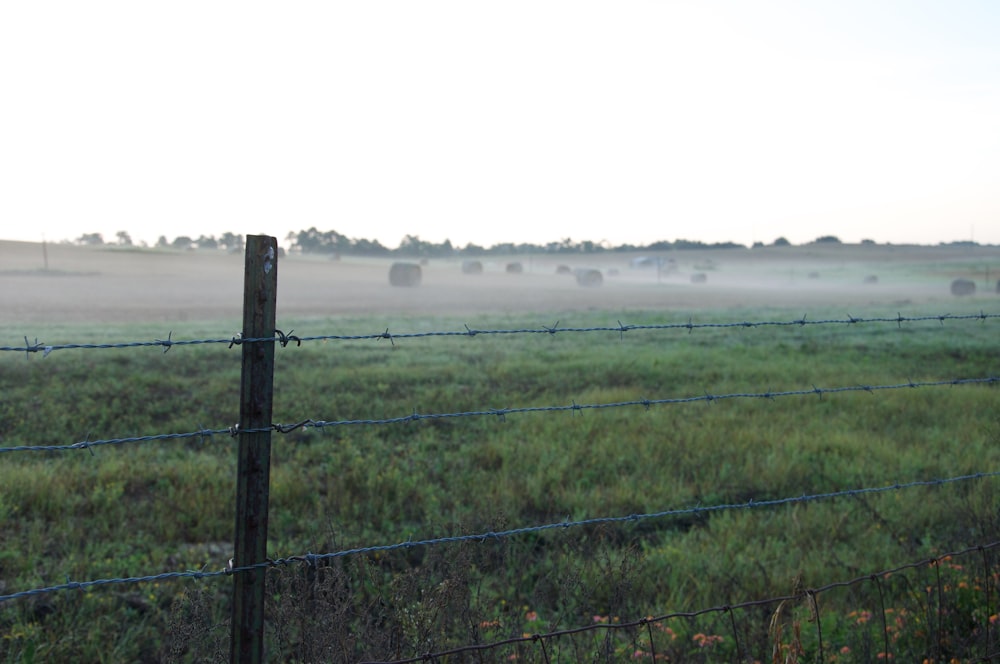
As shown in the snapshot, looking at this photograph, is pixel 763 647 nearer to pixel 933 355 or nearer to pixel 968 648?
pixel 968 648

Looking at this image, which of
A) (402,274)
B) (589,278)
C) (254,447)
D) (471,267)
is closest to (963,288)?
(589,278)

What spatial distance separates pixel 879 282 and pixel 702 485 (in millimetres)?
99513

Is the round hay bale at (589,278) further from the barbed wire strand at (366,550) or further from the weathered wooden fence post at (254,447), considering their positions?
the weathered wooden fence post at (254,447)

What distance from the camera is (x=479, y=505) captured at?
6.45 m

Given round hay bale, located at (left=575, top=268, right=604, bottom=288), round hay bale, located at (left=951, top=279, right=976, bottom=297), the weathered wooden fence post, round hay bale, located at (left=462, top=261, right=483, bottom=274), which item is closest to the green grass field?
the weathered wooden fence post

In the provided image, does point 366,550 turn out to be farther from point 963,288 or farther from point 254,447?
point 963,288

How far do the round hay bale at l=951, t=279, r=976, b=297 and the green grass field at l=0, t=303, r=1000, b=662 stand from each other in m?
59.0

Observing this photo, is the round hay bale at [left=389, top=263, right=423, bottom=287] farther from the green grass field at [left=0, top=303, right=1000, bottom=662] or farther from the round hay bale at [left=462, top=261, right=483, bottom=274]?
the green grass field at [left=0, top=303, right=1000, bottom=662]

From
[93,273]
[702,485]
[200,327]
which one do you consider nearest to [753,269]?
[93,273]

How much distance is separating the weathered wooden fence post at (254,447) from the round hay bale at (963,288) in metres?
72.9

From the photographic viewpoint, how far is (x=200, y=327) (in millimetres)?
25750

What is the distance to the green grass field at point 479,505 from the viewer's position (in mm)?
3777

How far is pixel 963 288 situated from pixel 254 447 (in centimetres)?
7327

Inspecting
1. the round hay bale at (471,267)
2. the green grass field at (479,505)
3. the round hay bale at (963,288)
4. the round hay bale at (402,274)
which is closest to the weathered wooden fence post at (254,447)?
the green grass field at (479,505)
